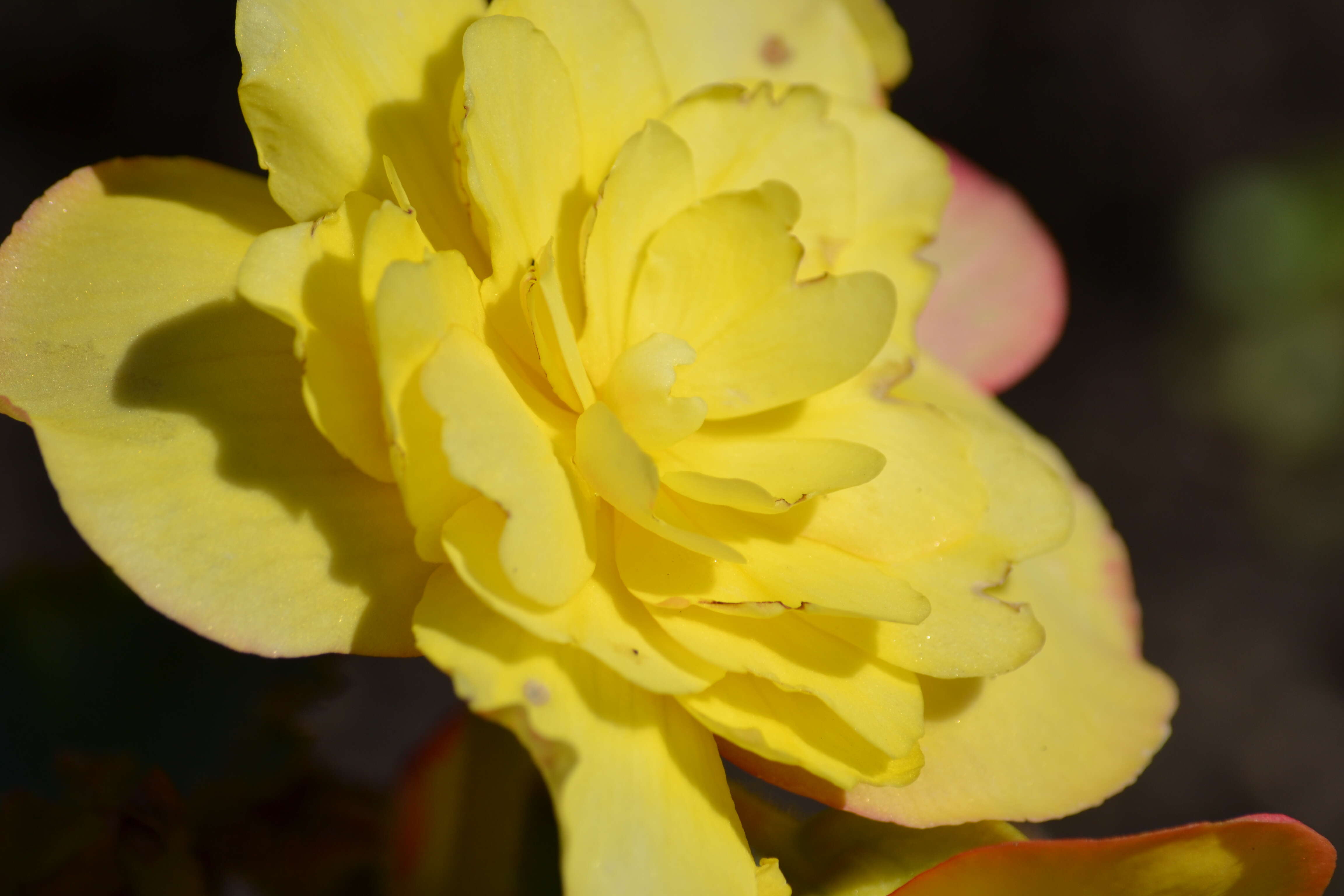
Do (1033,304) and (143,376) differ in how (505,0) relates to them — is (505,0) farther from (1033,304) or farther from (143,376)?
(1033,304)

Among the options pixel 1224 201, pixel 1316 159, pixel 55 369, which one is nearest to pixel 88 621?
pixel 55 369

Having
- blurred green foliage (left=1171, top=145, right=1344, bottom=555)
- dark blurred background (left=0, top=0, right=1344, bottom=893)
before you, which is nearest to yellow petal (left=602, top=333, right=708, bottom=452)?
dark blurred background (left=0, top=0, right=1344, bottom=893)

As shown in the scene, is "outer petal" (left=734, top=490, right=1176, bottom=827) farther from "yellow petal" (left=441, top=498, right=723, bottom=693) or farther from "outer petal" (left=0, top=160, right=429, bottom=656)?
"outer petal" (left=0, top=160, right=429, bottom=656)

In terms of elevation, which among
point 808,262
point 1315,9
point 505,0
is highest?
point 505,0

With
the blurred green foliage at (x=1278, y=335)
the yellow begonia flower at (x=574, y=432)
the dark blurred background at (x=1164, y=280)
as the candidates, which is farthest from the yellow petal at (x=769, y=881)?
the blurred green foliage at (x=1278, y=335)

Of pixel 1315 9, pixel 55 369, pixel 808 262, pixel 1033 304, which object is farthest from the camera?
pixel 1315 9

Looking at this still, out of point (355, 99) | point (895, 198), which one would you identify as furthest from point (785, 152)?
point (355, 99)

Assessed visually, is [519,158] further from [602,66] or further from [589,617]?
[589,617]

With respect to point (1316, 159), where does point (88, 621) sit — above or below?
above

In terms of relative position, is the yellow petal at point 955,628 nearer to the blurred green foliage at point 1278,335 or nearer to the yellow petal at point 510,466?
the yellow petal at point 510,466
